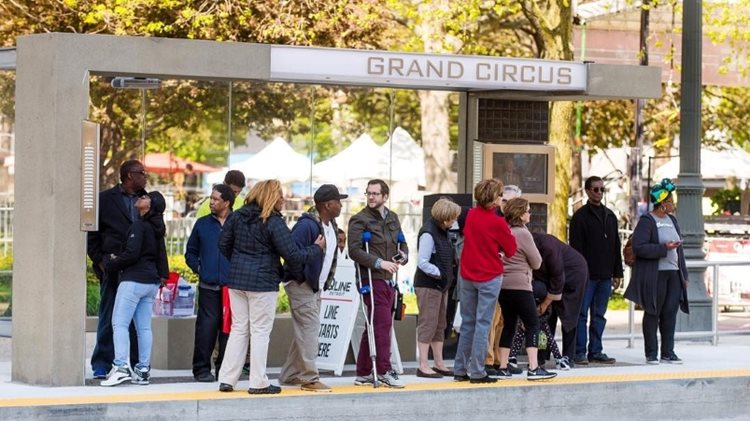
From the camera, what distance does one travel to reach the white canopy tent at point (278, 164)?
1605 cm

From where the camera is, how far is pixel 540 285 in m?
13.2

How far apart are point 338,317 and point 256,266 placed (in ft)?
6.10

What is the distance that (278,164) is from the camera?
16219 millimetres

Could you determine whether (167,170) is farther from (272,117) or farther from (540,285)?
(540,285)

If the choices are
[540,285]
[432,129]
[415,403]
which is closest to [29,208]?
[415,403]

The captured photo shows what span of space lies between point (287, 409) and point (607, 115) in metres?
36.4

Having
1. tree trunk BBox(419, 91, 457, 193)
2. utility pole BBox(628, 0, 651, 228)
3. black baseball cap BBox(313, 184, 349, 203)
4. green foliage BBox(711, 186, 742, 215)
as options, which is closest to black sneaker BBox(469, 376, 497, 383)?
black baseball cap BBox(313, 184, 349, 203)

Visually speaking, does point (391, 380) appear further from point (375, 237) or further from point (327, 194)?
point (327, 194)

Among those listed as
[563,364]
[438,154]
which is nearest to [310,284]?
[563,364]

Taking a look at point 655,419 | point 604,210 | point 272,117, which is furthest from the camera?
point 272,117

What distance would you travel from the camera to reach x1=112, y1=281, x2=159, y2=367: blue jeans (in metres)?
11.9

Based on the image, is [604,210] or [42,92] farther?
[604,210]

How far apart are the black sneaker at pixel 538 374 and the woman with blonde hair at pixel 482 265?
0.38 metres

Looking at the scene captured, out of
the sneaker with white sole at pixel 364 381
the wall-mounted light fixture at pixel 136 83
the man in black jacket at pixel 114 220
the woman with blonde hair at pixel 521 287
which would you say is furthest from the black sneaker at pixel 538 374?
the wall-mounted light fixture at pixel 136 83
